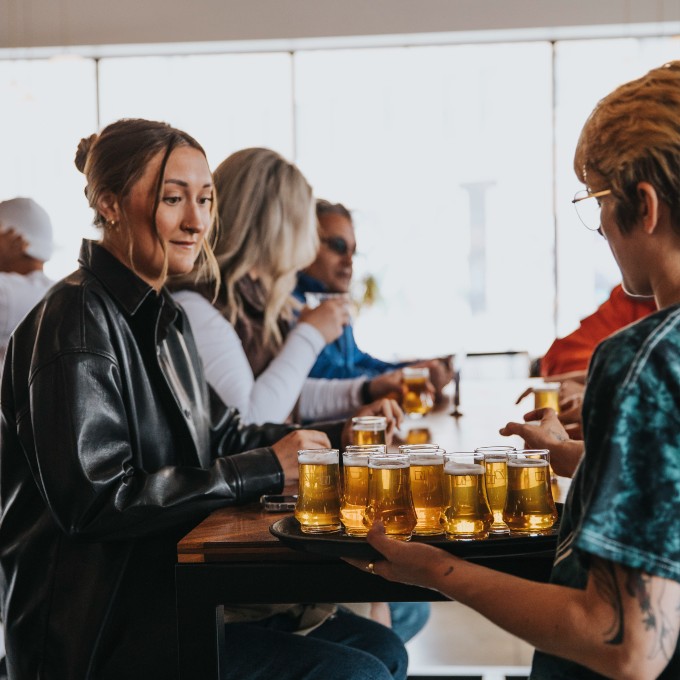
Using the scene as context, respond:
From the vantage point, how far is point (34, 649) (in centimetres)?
153

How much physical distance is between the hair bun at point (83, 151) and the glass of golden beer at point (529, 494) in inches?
41.0

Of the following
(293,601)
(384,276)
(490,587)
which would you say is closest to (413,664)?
(293,601)

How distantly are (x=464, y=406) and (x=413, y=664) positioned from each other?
0.88m

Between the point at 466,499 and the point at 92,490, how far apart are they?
0.57 meters

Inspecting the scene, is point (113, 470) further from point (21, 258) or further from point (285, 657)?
point (21, 258)

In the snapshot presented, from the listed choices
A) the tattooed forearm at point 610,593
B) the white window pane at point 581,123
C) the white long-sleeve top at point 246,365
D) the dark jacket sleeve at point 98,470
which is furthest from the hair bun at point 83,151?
the white window pane at point 581,123

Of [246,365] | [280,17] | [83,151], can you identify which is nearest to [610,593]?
[83,151]

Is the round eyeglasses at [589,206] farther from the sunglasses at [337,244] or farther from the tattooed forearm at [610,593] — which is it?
the sunglasses at [337,244]

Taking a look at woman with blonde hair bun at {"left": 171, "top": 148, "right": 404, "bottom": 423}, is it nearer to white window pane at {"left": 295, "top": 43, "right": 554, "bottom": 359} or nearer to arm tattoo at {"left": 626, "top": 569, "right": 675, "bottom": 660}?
arm tattoo at {"left": 626, "top": 569, "right": 675, "bottom": 660}

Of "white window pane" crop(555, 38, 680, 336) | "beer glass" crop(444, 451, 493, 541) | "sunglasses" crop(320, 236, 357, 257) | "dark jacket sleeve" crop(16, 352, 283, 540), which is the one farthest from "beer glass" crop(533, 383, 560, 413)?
"white window pane" crop(555, 38, 680, 336)

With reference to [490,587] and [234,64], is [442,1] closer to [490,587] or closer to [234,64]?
[234,64]

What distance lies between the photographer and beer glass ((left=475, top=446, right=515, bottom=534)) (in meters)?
1.27

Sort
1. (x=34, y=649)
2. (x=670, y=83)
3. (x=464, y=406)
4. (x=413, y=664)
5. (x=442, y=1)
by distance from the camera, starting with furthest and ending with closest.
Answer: (x=442, y=1)
(x=464, y=406)
(x=413, y=664)
(x=34, y=649)
(x=670, y=83)

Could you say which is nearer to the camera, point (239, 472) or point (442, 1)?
point (239, 472)
